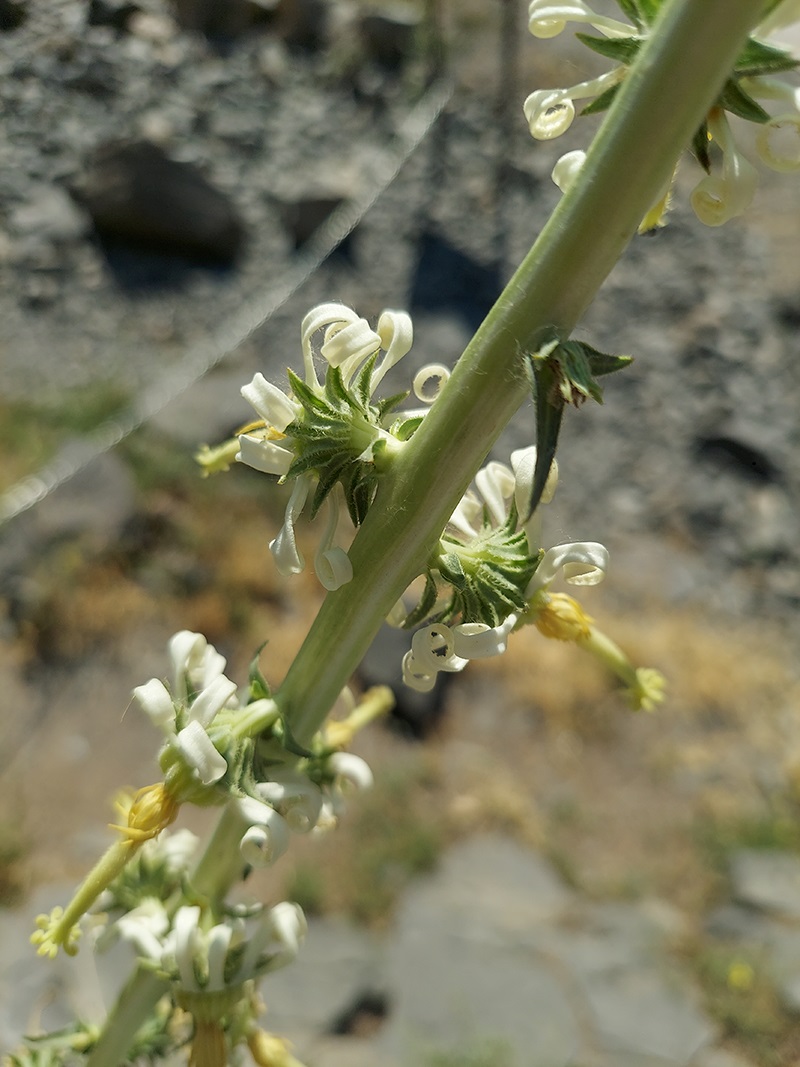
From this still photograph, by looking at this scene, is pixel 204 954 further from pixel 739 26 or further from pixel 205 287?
pixel 205 287

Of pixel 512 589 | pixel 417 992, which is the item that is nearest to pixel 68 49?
pixel 512 589

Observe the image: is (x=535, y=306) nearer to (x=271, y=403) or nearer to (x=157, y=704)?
(x=271, y=403)

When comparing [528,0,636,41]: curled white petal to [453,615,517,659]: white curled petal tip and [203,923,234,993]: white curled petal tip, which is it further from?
[203,923,234,993]: white curled petal tip

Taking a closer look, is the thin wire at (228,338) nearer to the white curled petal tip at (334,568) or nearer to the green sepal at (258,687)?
the green sepal at (258,687)

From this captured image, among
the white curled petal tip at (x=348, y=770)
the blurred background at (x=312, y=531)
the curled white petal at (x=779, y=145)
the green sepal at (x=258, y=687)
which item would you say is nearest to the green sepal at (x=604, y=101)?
the curled white petal at (x=779, y=145)

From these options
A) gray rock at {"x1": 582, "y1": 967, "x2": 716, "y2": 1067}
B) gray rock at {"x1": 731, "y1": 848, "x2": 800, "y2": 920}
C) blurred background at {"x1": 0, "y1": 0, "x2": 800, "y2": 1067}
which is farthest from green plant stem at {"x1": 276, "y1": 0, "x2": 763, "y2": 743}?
gray rock at {"x1": 731, "y1": 848, "x2": 800, "y2": 920}

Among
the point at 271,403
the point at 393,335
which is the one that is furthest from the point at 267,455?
the point at 393,335
